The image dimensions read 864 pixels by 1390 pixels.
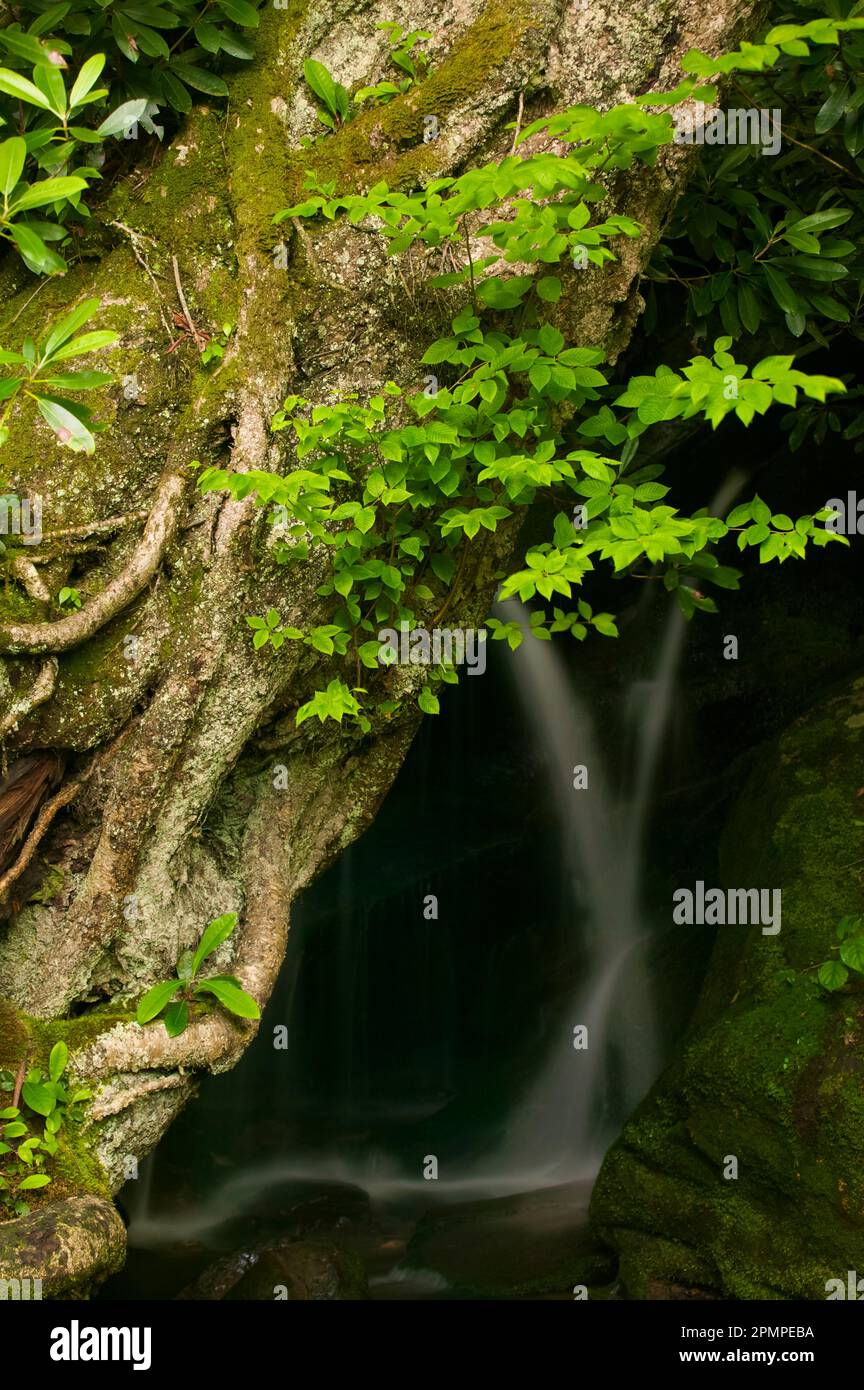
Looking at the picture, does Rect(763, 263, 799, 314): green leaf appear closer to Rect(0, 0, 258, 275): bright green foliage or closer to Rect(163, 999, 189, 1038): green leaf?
Rect(0, 0, 258, 275): bright green foliage

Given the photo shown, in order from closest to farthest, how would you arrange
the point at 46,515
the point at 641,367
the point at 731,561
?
the point at 46,515 < the point at 641,367 < the point at 731,561

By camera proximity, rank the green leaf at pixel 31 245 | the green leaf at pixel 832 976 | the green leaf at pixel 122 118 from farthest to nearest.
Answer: the green leaf at pixel 832 976 → the green leaf at pixel 122 118 → the green leaf at pixel 31 245

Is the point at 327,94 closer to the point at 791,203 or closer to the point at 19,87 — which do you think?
the point at 19,87

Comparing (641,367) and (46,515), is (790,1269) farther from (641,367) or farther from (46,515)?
(641,367)

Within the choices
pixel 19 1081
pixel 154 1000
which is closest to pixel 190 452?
pixel 154 1000

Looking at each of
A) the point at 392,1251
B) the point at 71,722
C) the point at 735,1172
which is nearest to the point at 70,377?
the point at 71,722

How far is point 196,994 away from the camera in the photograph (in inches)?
153

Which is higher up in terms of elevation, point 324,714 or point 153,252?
point 153,252

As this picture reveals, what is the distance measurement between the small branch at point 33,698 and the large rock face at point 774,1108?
3292 millimetres

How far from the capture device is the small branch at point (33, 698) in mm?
3623

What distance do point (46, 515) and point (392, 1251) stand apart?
15.8 ft

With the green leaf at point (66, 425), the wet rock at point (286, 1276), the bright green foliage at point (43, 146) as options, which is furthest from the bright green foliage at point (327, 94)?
the wet rock at point (286, 1276)

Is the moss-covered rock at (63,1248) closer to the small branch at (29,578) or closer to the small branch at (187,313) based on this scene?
the small branch at (29,578)

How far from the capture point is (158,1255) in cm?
646
